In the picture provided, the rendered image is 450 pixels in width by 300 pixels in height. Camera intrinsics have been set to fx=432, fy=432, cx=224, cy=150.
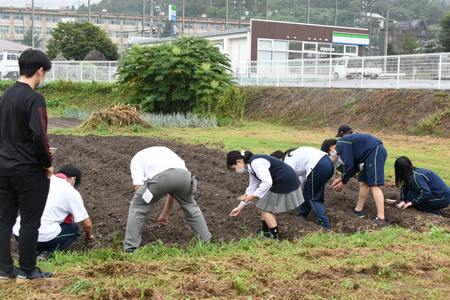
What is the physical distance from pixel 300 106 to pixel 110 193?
1464cm

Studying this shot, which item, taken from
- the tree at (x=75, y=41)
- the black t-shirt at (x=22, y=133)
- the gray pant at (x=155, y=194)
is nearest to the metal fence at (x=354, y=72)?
the gray pant at (x=155, y=194)

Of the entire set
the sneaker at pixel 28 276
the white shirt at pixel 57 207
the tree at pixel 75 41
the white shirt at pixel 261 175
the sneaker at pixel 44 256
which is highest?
the tree at pixel 75 41

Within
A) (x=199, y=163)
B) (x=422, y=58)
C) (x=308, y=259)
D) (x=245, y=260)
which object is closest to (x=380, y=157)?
(x=308, y=259)

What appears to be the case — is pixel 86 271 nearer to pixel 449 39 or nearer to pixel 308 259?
pixel 308 259

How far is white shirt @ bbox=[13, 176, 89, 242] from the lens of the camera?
4.44 meters

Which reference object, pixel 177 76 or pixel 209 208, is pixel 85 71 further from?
pixel 209 208

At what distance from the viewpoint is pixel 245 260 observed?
14.0 ft

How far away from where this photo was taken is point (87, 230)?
473cm

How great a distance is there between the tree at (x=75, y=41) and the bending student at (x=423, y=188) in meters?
49.8

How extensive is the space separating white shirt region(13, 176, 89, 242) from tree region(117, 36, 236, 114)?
528 inches

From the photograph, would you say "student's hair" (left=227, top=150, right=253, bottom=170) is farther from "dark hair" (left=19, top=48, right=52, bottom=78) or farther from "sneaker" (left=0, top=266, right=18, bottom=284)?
"sneaker" (left=0, top=266, right=18, bottom=284)

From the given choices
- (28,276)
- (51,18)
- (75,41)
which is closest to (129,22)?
(51,18)

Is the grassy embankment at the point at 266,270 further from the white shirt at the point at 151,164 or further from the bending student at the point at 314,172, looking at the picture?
the white shirt at the point at 151,164

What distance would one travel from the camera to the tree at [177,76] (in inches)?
711
